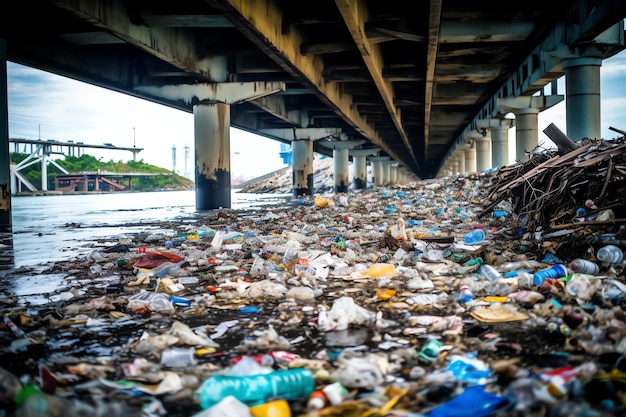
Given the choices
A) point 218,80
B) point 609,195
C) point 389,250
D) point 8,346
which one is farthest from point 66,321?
point 218,80

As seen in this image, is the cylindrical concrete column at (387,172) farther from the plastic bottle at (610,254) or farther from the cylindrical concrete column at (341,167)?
the plastic bottle at (610,254)

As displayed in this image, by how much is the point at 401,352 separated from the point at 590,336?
0.81 meters

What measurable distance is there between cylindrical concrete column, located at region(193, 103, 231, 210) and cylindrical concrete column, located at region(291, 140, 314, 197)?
970 cm

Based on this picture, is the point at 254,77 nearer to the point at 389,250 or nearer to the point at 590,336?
the point at 389,250

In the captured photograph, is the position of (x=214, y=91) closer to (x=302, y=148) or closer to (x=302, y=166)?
(x=302, y=148)

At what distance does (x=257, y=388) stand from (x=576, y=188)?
4.15 metres

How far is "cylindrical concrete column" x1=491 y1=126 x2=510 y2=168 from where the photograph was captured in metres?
21.0

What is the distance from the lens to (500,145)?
21.6 metres

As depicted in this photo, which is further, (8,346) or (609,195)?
(609,195)

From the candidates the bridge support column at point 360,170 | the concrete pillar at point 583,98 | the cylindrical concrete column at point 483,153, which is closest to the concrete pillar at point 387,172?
the bridge support column at point 360,170

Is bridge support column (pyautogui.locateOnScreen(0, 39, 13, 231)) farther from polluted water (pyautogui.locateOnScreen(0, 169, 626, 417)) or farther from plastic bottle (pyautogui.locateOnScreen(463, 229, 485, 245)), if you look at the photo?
plastic bottle (pyautogui.locateOnScreen(463, 229, 485, 245))

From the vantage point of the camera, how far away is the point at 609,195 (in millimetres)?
4238

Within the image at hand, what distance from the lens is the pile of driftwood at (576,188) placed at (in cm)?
402

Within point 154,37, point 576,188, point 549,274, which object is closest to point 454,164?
point 154,37
